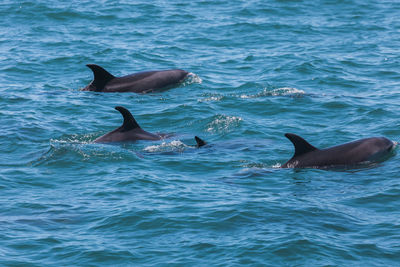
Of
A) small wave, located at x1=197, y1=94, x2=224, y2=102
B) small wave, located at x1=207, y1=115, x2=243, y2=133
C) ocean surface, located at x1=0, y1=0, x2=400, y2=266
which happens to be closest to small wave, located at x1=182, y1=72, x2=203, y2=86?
ocean surface, located at x1=0, y1=0, x2=400, y2=266

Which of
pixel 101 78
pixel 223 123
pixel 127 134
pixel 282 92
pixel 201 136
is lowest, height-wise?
pixel 201 136

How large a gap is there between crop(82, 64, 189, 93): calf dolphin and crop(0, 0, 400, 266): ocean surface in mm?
373

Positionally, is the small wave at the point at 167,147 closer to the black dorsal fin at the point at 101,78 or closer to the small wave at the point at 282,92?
the small wave at the point at 282,92

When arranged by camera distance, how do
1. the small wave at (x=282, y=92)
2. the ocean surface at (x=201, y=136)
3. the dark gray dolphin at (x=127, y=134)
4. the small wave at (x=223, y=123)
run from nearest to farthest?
the ocean surface at (x=201, y=136) < the dark gray dolphin at (x=127, y=134) < the small wave at (x=223, y=123) < the small wave at (x=282, y=92)

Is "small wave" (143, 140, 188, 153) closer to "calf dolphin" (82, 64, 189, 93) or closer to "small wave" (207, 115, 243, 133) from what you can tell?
"small wave" (207, 115, 243, 133)

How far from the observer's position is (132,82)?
75.5ft

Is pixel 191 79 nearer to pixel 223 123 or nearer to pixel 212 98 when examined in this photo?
pixel 212 98

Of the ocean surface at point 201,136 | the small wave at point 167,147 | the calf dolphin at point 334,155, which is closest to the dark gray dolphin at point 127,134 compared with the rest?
the ocean surface at point 201,136

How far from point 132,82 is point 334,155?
9.14m

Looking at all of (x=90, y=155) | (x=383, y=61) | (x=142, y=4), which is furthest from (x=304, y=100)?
A: (x=142, y=4)

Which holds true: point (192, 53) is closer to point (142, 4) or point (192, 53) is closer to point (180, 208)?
point (142, 4)

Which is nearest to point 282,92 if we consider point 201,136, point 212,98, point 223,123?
point 212,98

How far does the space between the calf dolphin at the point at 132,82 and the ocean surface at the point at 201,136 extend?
14.7 inches

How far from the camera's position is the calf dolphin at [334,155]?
15625 mm
